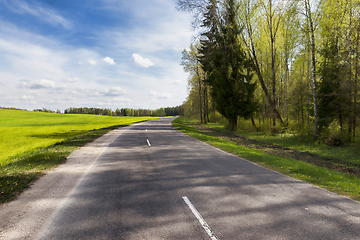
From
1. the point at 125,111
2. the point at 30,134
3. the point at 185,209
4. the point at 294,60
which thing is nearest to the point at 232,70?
the point at 294,60

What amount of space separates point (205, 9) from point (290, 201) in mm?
17465

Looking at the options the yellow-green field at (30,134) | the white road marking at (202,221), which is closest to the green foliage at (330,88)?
the white road marking at (202,221)

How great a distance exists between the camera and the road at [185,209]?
3150 mm

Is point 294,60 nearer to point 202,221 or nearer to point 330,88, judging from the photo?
point 330,88

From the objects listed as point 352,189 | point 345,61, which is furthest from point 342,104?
point 352,189

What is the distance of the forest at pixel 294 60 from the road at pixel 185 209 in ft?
31.9

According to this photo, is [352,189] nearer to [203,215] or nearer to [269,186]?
[269,186]

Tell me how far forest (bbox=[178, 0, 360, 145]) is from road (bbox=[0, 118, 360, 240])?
31.9 feet

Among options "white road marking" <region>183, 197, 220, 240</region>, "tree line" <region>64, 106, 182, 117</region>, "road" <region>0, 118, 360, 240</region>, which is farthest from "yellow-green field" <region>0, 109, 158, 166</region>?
"tree line" <region>64, 106, 182, 117</region>

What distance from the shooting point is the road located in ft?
10.3

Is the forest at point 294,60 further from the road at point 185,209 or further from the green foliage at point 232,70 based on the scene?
the road at point 185,209

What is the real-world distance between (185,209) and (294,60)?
24.8 m

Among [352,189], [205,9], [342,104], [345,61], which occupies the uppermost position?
[205,9]

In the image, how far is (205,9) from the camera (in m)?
16.9
